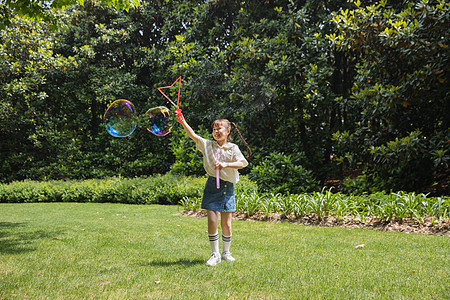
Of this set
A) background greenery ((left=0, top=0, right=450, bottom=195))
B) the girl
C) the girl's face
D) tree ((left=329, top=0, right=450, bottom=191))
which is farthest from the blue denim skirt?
tree ((left=329, top=0, right=450, bottom=191))

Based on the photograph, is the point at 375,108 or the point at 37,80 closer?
the point at 375,108

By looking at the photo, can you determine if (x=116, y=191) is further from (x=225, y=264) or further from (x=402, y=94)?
(x=402, y=94)

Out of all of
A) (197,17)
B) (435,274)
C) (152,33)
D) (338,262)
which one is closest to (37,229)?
(338,262)

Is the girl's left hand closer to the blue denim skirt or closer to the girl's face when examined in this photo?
the blue denim skirt

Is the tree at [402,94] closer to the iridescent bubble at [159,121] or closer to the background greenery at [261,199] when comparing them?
the background greenery at [261,199]

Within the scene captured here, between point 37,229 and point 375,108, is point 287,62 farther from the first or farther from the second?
point 37,229

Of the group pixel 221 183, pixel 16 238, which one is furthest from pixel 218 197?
pixel 16 238

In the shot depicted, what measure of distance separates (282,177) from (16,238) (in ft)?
22.4

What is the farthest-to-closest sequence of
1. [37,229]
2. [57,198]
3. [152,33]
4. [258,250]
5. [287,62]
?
[152,33], [57,198], [287,62], [37,229], [258,250]

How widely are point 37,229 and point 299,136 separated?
28.1ft

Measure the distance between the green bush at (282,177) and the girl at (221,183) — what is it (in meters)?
6.04

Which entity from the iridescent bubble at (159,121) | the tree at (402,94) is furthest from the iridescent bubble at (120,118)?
the tree at (402,94)

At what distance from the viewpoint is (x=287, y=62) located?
34.4ft

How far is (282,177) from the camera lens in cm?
1023
